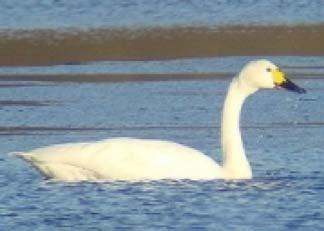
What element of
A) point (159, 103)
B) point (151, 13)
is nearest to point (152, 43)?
point (151, 13)

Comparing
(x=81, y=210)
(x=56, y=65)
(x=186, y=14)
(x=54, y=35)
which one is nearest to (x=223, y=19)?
(x=186, y=14)

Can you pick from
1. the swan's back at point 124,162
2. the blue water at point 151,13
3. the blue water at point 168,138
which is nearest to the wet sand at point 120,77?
the blue water at point 168,138

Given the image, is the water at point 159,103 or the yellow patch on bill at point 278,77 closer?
the water at point 159,103

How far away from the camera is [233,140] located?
11555 mm

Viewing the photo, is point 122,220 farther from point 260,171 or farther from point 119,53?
point 119,53

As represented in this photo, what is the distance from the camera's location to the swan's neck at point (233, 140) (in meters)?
11.4

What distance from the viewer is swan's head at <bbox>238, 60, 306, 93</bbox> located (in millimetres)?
11625

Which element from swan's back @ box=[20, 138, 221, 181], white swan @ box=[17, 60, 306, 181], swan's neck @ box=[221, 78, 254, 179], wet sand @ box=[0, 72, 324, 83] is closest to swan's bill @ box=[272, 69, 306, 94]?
swan's neck @ box=[221, 78, 254, 179]

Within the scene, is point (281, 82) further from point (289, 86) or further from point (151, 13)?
point (151, 13)

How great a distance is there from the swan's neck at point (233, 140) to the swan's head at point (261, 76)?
6cm

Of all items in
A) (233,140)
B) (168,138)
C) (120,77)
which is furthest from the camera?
(120,77)

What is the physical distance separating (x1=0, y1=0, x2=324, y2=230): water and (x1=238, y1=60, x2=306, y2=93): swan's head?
0.66 metres

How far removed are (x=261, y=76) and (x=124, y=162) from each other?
1.23 metres

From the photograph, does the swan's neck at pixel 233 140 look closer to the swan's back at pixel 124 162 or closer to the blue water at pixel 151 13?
the swan's back at pixel 124 162
